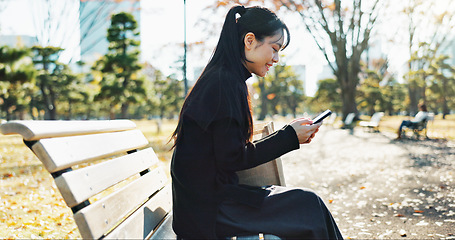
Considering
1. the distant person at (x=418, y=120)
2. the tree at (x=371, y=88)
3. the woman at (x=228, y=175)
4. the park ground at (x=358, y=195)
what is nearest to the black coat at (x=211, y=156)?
the woman at (x=228, y=175)

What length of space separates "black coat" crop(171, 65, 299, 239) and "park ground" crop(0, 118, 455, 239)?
2376 millimetres

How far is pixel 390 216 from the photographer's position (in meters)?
4.07

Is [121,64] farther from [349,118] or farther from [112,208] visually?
[112,208]

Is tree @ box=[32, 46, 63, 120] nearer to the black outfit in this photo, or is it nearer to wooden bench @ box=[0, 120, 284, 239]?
wooden bench @ box=[0, 120, 284, 239]

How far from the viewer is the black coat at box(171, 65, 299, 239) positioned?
141 centimetres

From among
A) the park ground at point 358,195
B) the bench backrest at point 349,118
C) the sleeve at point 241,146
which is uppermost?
the sleeve at point 241,146

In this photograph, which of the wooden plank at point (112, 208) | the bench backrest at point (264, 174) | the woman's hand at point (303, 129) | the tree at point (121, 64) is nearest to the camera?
the wooden plank at point (112, 208)

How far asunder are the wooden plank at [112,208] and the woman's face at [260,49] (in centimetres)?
Result: 76

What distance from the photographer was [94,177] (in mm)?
1447

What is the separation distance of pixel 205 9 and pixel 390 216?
10.6 m

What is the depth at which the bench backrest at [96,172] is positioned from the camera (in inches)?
47.9

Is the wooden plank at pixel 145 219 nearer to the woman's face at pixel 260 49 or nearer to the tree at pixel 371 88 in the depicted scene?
the woman's face at pixel 260 49

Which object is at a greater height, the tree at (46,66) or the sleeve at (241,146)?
the tree at (46,66)

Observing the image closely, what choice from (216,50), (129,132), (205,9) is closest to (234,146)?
(216,50)
